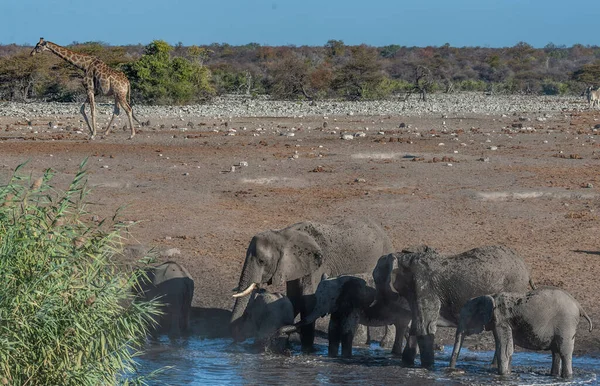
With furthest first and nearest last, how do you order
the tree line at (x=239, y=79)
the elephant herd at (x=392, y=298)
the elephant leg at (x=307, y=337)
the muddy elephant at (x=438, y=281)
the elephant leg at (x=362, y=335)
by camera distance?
the tree line at (x=239, y=79), the elephant leg at (x=362, y=335), the elephant leg at (x=307, y=337), the muddy elephant at (x=438, y=281), the elephant herd at (x=392, y=298)

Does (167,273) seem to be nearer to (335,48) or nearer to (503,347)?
(503,347)

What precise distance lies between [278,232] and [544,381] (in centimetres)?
315

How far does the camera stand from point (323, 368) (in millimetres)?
10531

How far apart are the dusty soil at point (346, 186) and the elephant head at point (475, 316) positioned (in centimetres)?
149

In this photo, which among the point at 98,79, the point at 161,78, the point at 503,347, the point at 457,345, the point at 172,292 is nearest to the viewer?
the point at 503,347

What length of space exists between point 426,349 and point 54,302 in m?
4.06

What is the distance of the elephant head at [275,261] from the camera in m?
11.2

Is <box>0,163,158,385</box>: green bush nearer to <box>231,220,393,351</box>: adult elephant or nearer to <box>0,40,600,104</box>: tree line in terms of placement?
<box>231,220,393,351</box>: adult elephant

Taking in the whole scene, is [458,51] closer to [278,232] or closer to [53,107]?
[53,107]

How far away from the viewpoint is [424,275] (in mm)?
10453

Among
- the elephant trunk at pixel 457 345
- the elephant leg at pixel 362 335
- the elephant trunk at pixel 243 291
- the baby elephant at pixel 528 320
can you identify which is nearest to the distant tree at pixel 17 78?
the elephant trunk at pixel 243 291

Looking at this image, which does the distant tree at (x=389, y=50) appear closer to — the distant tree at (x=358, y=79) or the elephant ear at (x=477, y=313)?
the distant tree at (x=358, y=79)

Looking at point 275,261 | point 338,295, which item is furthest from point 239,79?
point 338,295

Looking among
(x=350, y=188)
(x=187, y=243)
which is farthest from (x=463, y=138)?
(x=187, y=243)
